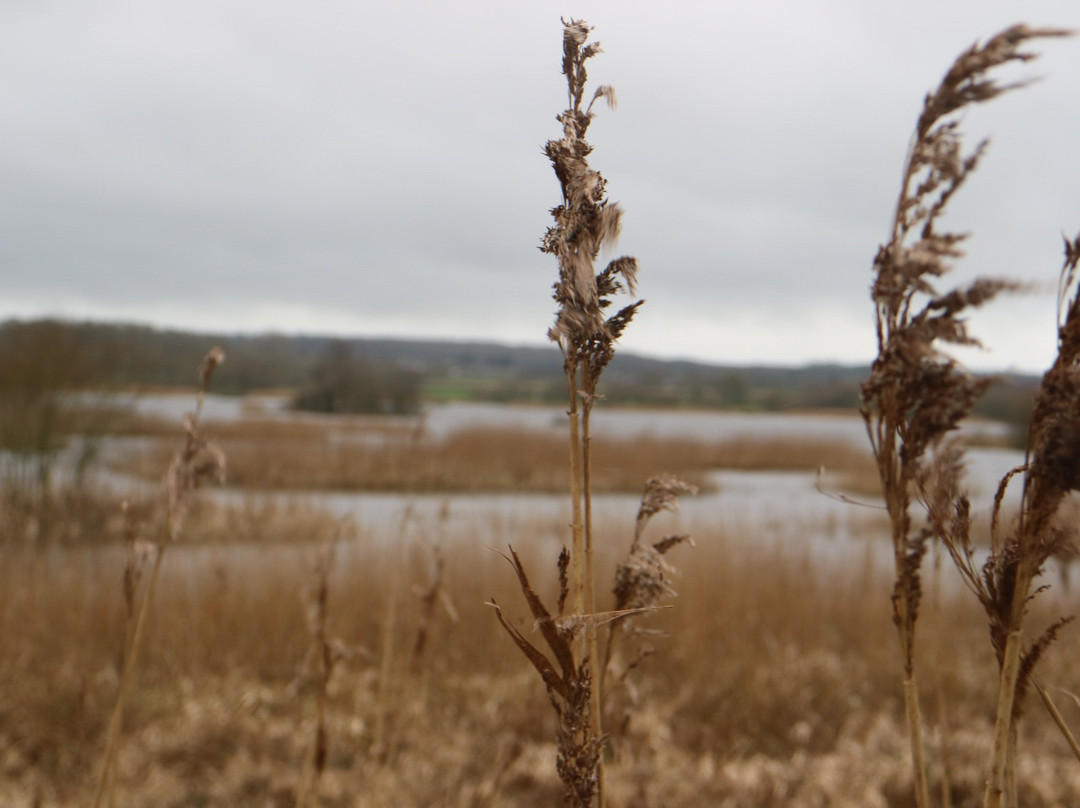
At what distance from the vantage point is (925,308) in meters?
0.67

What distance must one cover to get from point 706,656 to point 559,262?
19.5 ft

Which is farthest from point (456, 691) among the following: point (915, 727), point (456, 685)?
point (915, 727)

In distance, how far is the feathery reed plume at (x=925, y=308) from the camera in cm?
65

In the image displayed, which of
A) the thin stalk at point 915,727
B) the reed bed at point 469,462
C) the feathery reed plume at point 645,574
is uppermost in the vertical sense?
the feathery reed plume at point 645,574

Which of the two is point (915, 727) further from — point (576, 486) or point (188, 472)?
point (188, 472)

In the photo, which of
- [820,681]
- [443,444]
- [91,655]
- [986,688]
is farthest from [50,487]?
[443,444]

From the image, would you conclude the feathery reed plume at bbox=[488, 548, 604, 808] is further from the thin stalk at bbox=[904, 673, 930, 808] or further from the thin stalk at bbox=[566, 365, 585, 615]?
the thin stalk at bbox=[904, 673, 930, 808]

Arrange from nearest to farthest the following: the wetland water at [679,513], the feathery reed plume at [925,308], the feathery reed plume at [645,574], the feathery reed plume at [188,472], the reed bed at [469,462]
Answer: the feathery reed plume at [925,308] < the feathery reed plume at [645,574] < the feathery reed plume at [188,472] < the wetland water at [679,513] < the reed bed at [469,462]

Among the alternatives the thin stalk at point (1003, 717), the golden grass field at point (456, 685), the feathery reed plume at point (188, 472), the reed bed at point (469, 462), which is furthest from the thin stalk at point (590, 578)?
the reed bed at point (469, 462)

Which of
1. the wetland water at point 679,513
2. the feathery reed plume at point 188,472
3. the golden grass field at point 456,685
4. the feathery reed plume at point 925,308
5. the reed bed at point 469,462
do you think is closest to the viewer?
the feathery reed plume at point 925,308

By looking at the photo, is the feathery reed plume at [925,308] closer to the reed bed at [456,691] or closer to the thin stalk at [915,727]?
the thin stalk at [915,727]

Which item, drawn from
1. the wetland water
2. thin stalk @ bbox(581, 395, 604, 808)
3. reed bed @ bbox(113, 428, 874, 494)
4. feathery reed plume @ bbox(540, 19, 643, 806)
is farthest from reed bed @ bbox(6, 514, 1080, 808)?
reed bed @ bbox(113, 428, 874, 494)

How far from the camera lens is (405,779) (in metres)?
3.92

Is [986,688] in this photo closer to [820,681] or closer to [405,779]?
[820,681]
